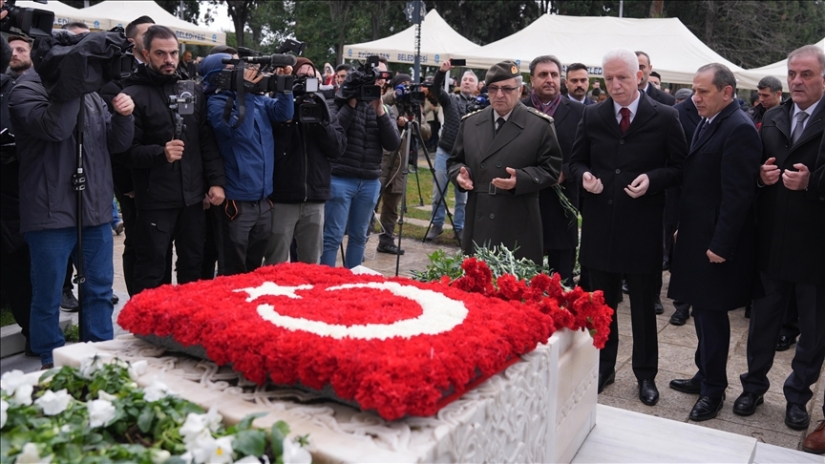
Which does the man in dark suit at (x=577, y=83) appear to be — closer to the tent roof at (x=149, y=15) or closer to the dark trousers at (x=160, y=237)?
the dark trousers at (x=160, y=237)

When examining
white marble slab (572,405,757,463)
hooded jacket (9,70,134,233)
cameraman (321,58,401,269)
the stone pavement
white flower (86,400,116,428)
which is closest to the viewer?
white flower (86,400,116,428)

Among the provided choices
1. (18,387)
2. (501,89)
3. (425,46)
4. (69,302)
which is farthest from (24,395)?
(425,46)

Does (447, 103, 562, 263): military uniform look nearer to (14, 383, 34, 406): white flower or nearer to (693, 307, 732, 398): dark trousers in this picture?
(693, 307, 732, 398): dark trousers

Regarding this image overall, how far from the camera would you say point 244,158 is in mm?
5039

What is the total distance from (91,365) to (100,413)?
1.23 feet

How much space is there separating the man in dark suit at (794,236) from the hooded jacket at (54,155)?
3.83 meters

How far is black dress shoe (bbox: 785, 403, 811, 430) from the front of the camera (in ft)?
14.8

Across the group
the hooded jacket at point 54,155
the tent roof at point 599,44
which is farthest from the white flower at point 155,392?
the tent roof at point 599,44

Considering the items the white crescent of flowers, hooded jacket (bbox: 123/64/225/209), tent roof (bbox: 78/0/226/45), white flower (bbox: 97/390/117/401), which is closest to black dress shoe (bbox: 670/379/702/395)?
the white crescent of flowers

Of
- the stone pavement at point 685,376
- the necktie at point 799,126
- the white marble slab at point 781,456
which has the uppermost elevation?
the necktie at point 799,126

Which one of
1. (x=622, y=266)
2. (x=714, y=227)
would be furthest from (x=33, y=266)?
(x=714, y=227)

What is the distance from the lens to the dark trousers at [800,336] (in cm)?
450

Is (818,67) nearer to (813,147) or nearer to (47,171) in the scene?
(813,147)

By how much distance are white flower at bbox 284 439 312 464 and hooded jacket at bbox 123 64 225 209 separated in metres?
3.09
